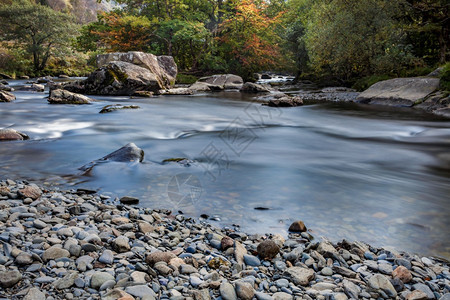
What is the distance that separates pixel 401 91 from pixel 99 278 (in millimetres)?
14297

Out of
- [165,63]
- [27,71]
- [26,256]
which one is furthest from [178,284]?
[27,71]

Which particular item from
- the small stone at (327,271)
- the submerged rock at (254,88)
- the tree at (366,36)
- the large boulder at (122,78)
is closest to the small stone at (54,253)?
the small stone at (327,271)

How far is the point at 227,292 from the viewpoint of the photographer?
2041 mm

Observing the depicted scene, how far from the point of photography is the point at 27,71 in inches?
1240

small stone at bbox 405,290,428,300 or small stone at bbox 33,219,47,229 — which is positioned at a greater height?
small stone at bbox 33,219,47,229

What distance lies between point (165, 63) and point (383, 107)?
43.0 ft

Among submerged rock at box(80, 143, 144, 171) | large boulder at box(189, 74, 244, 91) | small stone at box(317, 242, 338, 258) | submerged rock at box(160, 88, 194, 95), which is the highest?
large boulder at box(189, 74, 244, 91)

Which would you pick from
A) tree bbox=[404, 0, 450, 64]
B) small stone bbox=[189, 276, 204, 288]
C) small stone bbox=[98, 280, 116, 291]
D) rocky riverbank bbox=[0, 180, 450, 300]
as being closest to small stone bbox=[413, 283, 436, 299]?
rocky riverbank bbox=[0, 180, 450, 300]

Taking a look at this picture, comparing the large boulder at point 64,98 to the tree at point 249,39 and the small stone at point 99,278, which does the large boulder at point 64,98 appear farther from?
the tree at point 249,39

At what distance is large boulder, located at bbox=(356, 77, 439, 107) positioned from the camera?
12641 mm

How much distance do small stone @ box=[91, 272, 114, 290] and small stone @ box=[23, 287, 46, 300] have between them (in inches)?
10.6

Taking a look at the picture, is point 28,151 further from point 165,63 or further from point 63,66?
point 63,66

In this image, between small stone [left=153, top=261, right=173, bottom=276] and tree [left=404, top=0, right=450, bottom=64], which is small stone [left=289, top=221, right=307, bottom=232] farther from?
tree [left=404, top=0, right=450, bottom=64]

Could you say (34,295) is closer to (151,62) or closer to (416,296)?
(416,296)
